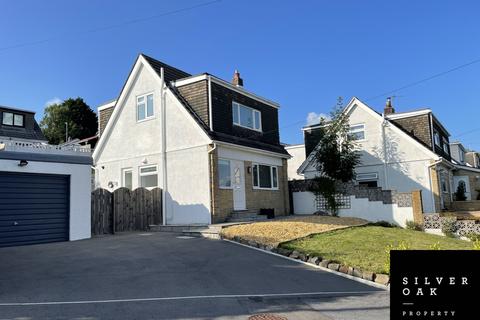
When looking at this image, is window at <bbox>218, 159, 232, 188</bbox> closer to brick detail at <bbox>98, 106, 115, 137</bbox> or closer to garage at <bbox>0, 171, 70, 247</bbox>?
garage at <bbox>0, 171, 70, 247</bbox>

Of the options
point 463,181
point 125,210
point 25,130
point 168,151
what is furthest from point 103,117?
point 463,181

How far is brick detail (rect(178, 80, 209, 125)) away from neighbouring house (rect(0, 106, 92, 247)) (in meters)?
5.57

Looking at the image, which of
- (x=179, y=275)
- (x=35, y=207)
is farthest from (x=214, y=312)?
(x=35, y=207)

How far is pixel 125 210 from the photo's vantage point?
17.2 m

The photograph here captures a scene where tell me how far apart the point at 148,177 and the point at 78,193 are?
5.11 m

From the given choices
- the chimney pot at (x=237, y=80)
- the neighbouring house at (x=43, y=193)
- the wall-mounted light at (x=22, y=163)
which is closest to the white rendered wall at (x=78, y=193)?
the neighbouring house at (x=43, y=193)

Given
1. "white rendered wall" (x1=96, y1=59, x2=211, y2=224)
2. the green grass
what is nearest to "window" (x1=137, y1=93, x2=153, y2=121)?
"white rendered wall" (x1=96, y1=59, x2=211, y2=224)

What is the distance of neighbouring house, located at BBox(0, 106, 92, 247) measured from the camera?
1325 cm

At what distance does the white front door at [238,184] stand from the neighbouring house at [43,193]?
652 centimetres

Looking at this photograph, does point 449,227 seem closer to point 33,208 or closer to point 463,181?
point 463,181

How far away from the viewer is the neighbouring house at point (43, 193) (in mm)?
13250

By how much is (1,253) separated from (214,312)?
8.40 meters

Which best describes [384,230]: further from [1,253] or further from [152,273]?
[1,253]

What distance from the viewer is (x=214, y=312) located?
6.34 meters
